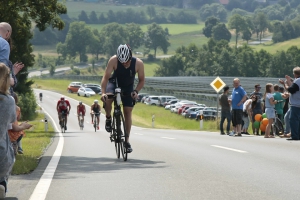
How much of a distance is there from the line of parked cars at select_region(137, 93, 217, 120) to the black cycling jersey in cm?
4858

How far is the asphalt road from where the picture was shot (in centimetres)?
914

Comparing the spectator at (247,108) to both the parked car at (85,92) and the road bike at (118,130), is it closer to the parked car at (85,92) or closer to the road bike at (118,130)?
the road bike at (118,130)

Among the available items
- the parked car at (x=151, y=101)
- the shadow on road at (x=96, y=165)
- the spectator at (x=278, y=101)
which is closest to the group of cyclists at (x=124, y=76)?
the shadow on road at (x=96, y=165)

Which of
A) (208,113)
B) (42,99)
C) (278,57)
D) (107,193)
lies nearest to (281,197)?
(107,193)

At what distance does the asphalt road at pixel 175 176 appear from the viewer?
360 inches

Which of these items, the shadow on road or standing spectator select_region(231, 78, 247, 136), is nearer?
the shadow on road

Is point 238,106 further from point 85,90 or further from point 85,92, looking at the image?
point 85,90

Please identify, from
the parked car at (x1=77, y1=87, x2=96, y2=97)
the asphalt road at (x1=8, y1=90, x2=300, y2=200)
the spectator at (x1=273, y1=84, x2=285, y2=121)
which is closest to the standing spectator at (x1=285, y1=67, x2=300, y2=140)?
the asphalt road at (x1=8, y1=90, x2=300, y2=200)

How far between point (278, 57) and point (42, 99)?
77038 mm

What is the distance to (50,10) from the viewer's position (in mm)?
19469

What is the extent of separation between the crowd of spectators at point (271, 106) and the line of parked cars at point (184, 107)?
112 ft

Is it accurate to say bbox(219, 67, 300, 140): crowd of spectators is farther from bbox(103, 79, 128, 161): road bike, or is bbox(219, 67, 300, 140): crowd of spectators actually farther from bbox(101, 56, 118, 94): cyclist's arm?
bbox(101, 56, 118, 94): cyclist's arm

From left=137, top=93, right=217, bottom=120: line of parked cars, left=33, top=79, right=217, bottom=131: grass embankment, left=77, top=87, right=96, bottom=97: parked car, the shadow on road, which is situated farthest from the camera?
left=77, top=87, right=96, bottom=97: parked car

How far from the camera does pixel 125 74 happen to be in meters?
13.2
